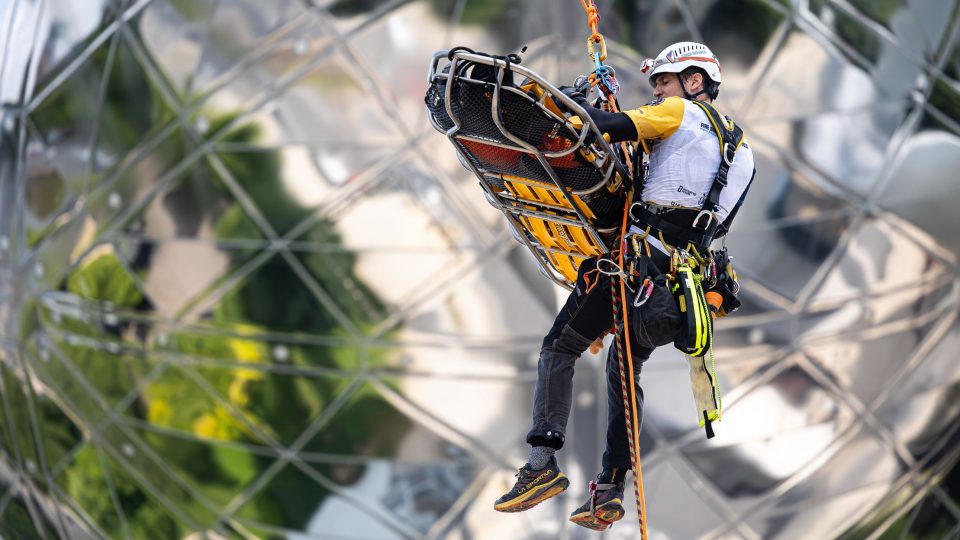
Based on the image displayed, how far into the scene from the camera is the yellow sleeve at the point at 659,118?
534 cm

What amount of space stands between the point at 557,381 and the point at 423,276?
358cm

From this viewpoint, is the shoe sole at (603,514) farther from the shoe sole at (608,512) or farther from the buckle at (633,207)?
the buckle at (633,207)

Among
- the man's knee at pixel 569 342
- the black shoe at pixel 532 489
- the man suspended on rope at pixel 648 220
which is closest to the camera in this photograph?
the man suspended on rope at pixel 648 220

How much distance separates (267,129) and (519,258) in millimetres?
1947

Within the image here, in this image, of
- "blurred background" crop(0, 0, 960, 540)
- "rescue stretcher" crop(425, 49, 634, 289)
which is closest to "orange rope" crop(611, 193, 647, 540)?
"rescue stretcher" crop(425, 49, 634, 289)

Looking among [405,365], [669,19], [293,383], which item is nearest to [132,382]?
[293,383]

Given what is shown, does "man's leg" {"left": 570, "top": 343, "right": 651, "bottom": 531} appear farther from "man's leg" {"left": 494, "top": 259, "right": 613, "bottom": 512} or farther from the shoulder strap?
the shoulder strap

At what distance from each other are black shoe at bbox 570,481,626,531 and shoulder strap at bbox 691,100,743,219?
1333mm

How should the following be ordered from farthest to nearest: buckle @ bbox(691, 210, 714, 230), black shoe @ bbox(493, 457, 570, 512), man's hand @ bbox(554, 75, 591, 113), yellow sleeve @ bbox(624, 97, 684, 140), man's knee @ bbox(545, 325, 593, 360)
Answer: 1. man's knee @ bbox(545, 325, 593, 360)
2. black shoe @ bbox(493, 457, 570, 512)
3. buckle @ bbox(691, 210, 714, 230)
4. yellow sleeve @ bbox(624, 97, 684, 140)
5. man's hand @ bbox(554, 75, 591, 113)

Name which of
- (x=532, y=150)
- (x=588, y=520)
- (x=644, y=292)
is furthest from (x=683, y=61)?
(x=588, y=520)

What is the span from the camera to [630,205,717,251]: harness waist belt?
18.5 feet

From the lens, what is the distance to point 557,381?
5938mm

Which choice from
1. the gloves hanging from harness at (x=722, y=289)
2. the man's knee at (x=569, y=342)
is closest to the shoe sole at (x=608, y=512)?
the man's knee at (x=569, y=342)

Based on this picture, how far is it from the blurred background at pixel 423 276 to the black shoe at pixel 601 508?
11.4 ft
